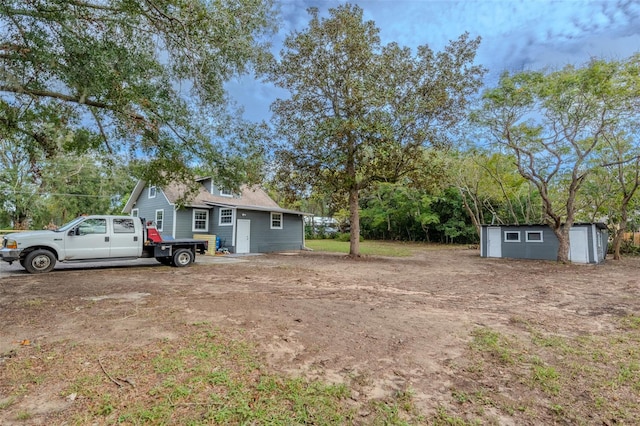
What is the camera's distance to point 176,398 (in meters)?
2.56

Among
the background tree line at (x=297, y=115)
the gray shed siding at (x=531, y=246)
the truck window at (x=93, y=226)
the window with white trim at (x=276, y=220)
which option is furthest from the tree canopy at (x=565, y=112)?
the truck window at (x=93, y=226)

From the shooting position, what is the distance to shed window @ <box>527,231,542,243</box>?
16547mm

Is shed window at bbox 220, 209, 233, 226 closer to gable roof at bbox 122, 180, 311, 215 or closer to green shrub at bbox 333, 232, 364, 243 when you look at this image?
gable roof at bbox 122, 180, 311, 215

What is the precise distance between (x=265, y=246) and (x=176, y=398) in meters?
16.2

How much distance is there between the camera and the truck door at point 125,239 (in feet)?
32.3

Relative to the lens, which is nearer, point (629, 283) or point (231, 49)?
point (231, 49)

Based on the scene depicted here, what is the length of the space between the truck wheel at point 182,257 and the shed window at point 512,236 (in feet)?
53.2

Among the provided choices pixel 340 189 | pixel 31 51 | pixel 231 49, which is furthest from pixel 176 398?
pixel 340 189

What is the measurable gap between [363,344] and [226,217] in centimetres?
1473

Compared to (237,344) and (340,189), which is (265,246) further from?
(237,344)

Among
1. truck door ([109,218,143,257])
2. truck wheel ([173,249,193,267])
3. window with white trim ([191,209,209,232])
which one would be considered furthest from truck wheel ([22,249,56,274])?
window with white trim ([191,209,209,232])

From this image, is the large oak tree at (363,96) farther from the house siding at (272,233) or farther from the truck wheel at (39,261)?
the truck wheel at (39,261)

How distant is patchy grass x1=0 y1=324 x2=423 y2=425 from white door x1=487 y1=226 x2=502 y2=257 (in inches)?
696

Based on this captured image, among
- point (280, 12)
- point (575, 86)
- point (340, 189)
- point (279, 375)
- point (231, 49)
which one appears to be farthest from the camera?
point (340, 189)
